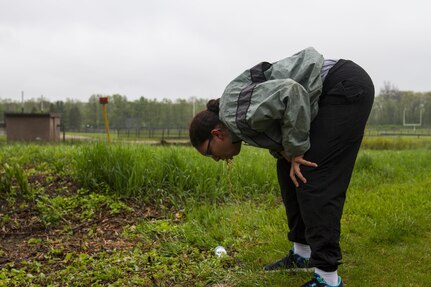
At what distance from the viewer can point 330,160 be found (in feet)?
7.25

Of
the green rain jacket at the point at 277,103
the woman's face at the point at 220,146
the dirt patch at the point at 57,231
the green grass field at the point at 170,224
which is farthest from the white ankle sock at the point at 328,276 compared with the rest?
the dirt patch at the point at 57,231

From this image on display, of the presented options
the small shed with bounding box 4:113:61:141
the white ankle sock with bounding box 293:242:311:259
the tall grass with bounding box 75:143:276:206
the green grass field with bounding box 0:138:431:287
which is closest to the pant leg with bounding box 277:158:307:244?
the white ankle sock with bounding box 293:242:311:259

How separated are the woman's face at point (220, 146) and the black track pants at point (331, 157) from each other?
0.41m

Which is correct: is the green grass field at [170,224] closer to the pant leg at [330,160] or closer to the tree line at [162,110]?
the pant leg at [330,160]

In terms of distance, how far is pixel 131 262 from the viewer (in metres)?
2.97

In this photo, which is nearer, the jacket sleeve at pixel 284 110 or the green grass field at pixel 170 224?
the jacket sleeve at pixel 284 110

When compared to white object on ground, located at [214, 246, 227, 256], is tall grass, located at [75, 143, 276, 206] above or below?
above

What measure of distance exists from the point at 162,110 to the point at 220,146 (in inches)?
1768

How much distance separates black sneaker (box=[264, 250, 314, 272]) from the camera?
9.09 feet

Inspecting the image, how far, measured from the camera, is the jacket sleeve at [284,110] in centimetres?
202

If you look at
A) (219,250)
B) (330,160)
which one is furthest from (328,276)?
(219,250)

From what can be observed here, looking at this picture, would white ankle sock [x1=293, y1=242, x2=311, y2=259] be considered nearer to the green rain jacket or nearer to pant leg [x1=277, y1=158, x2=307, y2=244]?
pant leg [x1=277, y1=158, x2=307, y2=244]

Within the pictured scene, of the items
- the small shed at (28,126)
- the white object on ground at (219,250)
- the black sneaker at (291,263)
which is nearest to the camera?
the black sneaker at (291,263)

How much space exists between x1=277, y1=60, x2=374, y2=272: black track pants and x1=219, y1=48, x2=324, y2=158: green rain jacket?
3.2 inches
